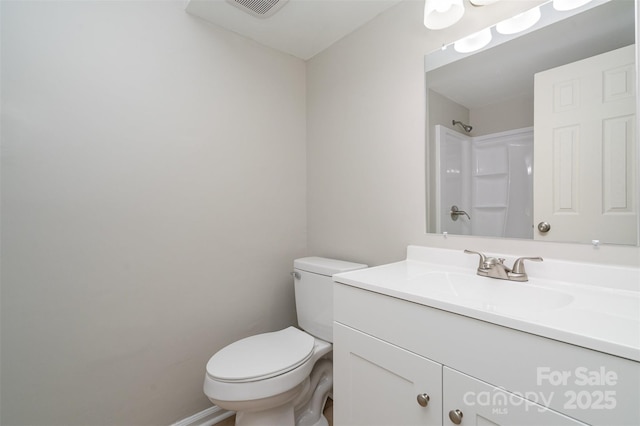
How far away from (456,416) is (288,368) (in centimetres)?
70

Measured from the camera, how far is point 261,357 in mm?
1239

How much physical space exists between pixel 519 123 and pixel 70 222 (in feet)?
5.91

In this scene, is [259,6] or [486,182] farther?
[259,6]

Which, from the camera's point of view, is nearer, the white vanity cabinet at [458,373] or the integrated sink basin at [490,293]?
the white vanity cabinet at [458,373]

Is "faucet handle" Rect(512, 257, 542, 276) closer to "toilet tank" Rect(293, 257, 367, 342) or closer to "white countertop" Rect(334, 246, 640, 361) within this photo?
"white countertop" Rect(334, 246, 640, 361)

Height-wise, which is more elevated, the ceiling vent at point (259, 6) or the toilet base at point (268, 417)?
the ceiling vent at point (259, 6)

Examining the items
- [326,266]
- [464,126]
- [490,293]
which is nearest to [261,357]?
[326,266]

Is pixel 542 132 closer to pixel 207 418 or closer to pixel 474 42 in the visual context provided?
A: pixel 474 42

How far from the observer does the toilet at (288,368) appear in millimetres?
1105

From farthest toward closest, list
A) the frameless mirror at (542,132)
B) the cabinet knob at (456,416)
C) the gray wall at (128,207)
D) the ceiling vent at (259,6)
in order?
the ceiling vent at (259,6) → the gray wall at (128,207) → the frameless mirror at (542,132) → the cabinet knob at (456,416)

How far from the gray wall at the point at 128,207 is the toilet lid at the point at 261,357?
27 centimetres

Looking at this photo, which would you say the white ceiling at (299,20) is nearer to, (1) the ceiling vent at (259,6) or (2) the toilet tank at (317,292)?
(1) the ceiling vent at (259,6)

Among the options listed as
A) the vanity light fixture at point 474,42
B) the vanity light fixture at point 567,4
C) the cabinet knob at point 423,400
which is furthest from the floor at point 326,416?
the vanity light fixture at point 567,4

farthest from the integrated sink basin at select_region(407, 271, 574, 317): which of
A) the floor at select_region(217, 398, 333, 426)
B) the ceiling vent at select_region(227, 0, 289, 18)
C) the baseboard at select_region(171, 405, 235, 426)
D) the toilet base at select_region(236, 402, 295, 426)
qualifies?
the ceiling vent at select_region(227, 0, 289, 18)
